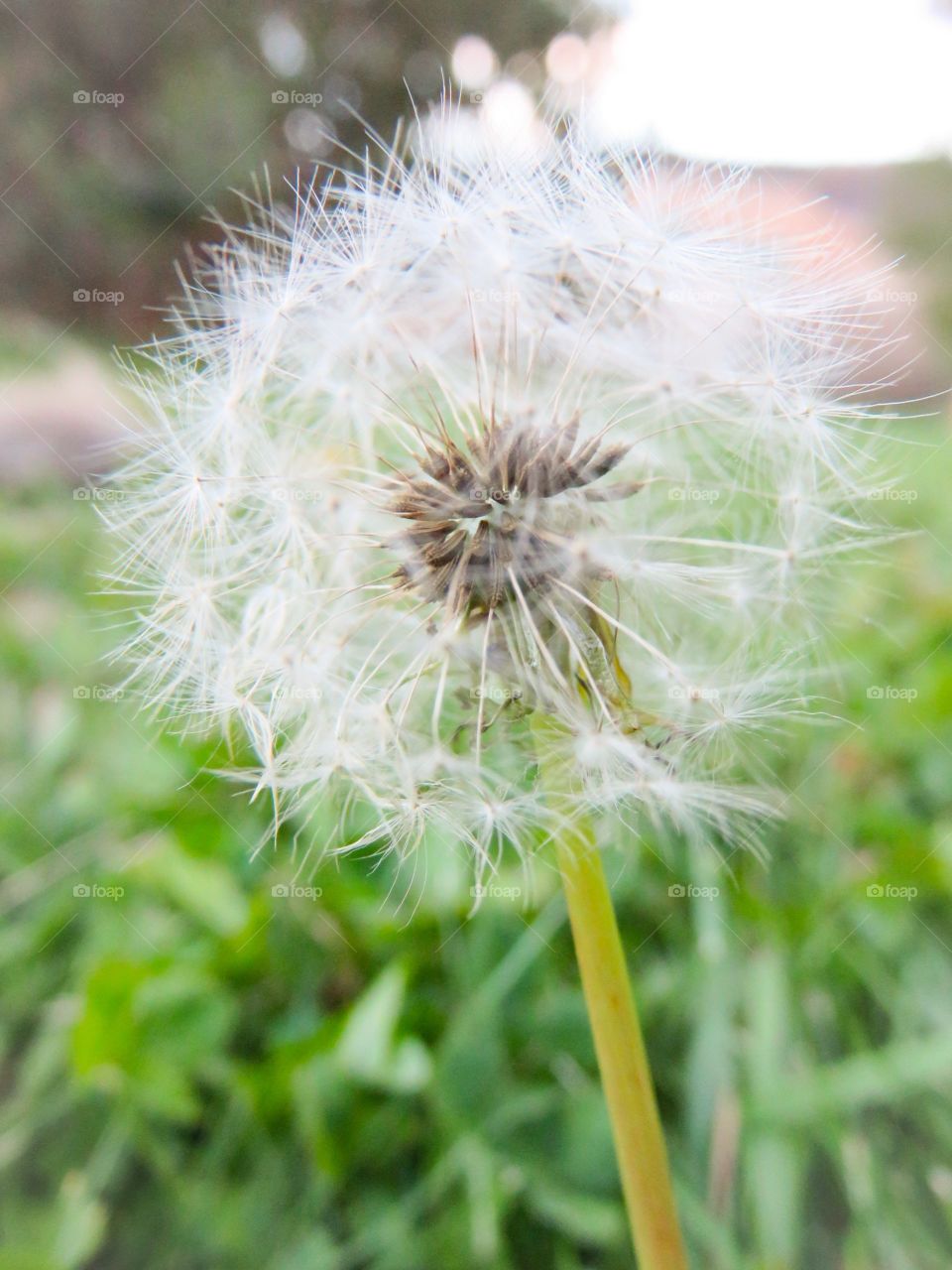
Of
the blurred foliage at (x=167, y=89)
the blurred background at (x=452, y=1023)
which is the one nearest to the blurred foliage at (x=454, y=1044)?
the blurred background at (x=452, y=1023)

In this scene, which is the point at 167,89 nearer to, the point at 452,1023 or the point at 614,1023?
the point at 452,1023

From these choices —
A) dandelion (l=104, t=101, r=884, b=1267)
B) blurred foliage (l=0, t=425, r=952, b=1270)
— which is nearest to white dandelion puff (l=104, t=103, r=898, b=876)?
dandelion (l=104, t=101, r=884, b=1267)

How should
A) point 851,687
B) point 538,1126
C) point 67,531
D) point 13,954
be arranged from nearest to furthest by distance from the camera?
point 538,1126 < point 13,954 < point 851,687 < point 67,531

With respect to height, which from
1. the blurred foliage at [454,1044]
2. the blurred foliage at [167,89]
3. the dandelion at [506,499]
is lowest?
the blurred foliage at [454,1044]

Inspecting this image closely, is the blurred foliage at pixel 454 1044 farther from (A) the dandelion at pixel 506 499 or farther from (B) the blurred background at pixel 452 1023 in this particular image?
(A) the dandelion at pixel 506 499

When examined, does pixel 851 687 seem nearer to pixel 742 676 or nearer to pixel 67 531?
pixel 742 676

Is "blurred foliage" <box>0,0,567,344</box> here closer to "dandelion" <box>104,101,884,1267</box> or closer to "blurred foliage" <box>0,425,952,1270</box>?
"blurred foliage" <box>0,425,952,1270</box>

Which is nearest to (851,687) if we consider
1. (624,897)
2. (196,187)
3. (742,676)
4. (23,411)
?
(624,897)
